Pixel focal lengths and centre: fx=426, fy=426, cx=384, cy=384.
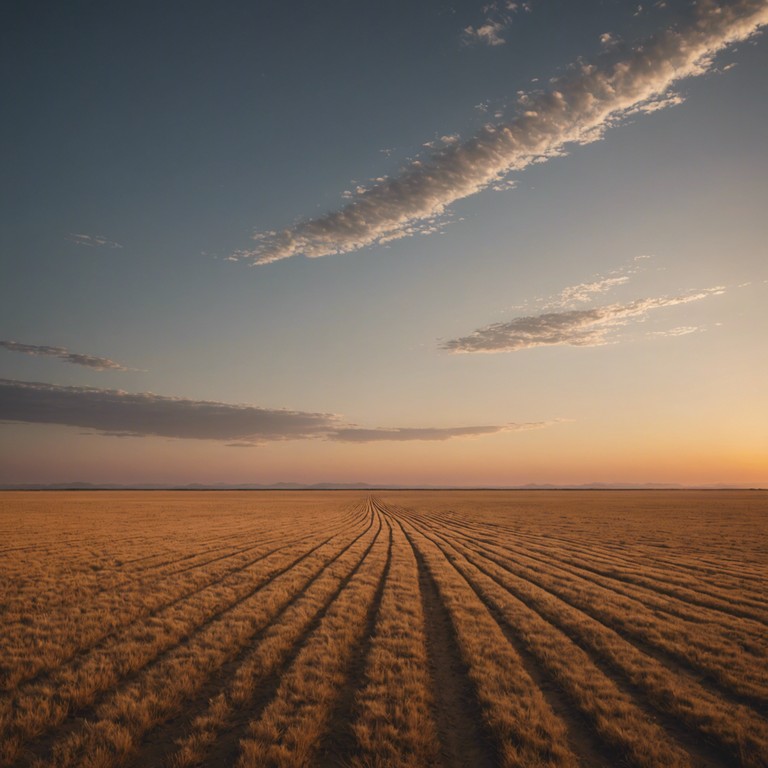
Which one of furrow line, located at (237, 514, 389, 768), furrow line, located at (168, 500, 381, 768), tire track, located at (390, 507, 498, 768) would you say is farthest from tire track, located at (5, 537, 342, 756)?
tire track, located at (390, 507, 498, 768)

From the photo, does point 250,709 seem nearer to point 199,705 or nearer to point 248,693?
point 248,693

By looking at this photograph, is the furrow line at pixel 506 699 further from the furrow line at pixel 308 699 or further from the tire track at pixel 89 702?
the tire track at pixel 89 702

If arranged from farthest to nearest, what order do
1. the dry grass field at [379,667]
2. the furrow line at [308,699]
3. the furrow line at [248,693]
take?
the dry grass field at [379,667] < the furrow line at [248,693] < the furrow line at [308,699]

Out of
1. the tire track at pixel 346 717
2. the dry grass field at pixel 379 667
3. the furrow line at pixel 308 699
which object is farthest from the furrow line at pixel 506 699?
the furrow line at pixel 308 699

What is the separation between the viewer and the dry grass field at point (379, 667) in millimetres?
5332

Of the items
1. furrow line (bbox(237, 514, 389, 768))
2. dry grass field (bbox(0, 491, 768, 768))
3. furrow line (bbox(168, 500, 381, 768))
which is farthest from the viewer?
dry grass field (bbox(0, 491, 768, 768))

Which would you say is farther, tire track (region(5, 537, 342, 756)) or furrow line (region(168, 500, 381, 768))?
tire track (region(5, 537, 342, 756))

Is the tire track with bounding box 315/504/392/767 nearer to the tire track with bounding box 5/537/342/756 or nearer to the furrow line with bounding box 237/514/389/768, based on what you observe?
the furrow line with bounding box 237/514/389/768

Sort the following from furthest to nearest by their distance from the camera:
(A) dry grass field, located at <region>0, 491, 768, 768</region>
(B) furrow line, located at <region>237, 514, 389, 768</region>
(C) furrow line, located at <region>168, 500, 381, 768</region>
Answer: (A) dry grass field, located at <region>0, 491, 768, 768</region> < (C) furrow line, located at <region>168, 500, 381, 768</region> < (B) furrow line, located at <region>237, 514, 389, 768</region>

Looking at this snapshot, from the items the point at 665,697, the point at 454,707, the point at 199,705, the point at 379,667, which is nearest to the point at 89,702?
the point at 199,705

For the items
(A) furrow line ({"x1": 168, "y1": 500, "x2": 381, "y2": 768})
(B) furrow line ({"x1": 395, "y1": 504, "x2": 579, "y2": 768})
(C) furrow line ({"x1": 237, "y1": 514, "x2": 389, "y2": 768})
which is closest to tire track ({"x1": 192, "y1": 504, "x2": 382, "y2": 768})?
(A) furrow line ({"x1": 168, "y1": 500, "x2": 381, "y2": 768})

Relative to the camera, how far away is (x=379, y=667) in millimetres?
7672

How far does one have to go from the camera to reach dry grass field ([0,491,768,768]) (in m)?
5.33

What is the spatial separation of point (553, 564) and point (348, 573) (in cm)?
920
